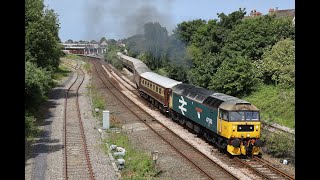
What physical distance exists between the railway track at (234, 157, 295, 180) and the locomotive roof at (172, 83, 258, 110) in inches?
89.4

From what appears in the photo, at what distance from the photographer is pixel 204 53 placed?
37344 mm

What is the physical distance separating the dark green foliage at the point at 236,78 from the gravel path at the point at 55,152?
9865 mm

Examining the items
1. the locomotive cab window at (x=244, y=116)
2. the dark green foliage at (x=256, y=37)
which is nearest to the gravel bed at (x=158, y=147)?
the locomotive cab window at (x=244, y=116)

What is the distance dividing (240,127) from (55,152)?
827cm

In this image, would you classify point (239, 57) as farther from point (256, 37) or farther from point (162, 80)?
point (162, 80)

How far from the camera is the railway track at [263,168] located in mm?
14589

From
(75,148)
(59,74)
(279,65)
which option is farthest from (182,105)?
(59,74)

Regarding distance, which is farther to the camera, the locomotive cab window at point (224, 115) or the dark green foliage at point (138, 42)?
the dark green foliage at point (138, 42)

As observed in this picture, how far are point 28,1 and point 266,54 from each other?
20560 millimetres

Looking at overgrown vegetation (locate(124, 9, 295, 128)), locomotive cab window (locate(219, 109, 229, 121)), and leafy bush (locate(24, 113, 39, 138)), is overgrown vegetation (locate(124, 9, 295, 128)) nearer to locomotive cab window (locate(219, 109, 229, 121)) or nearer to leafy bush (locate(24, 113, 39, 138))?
locomotive cab window (locate(219, 109, 229, 121))

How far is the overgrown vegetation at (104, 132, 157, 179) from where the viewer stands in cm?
1452

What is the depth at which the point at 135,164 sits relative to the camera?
15.7 m

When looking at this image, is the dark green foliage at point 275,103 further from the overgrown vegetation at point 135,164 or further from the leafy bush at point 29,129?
the leafy bush at point 29,129
